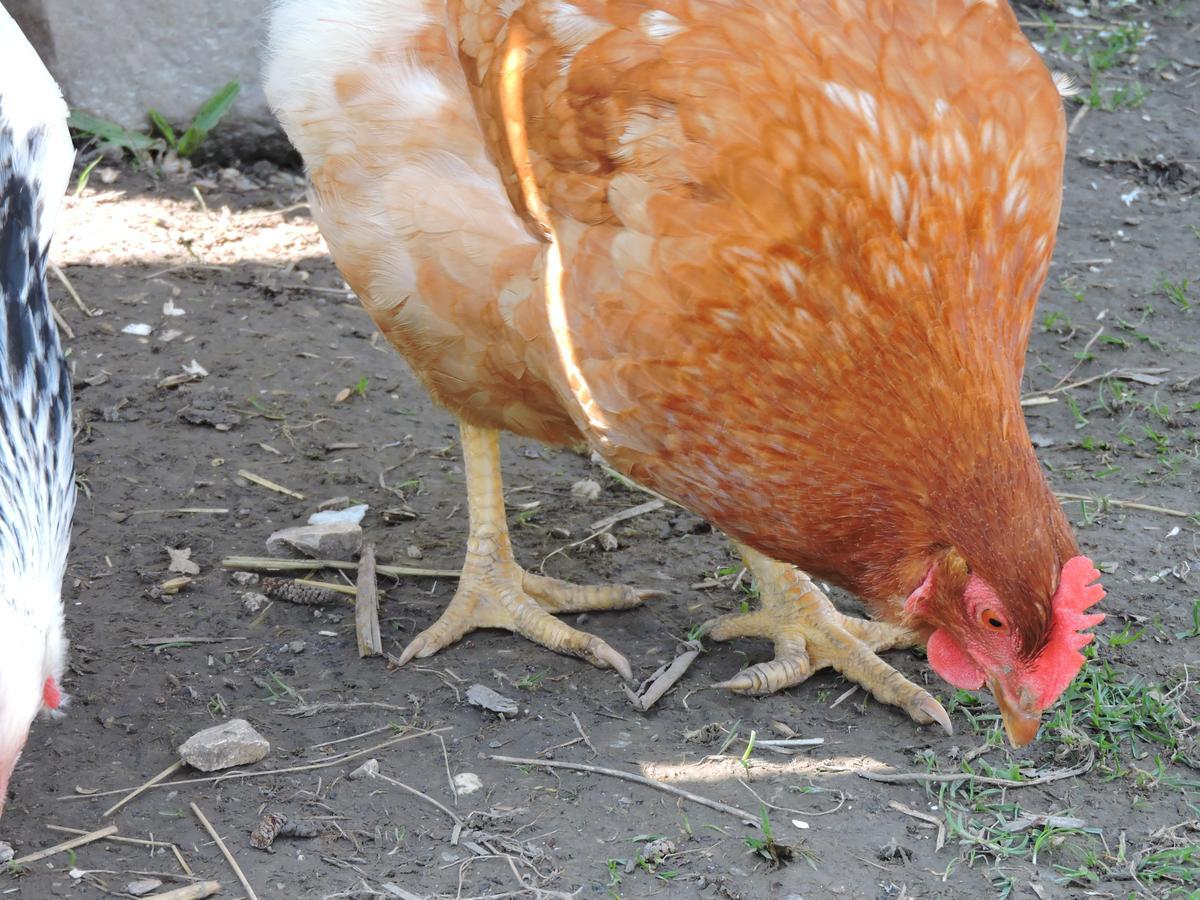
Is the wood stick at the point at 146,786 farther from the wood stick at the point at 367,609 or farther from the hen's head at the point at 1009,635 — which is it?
the hen's head at the point at 1009,635

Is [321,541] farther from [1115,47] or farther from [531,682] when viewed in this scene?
[1115,47]

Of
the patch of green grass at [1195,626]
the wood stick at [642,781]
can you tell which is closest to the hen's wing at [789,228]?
the wood stick at [642,781]

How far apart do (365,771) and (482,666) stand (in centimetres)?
50

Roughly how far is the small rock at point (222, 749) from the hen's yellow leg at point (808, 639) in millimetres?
1107

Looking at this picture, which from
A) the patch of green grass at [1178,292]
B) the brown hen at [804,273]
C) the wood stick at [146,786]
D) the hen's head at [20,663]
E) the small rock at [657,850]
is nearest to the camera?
the hen's head at [20,663]

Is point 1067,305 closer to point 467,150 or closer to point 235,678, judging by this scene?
point 467,150

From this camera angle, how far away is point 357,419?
4.25 meters

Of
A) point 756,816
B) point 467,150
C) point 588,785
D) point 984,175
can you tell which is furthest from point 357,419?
point 984,175

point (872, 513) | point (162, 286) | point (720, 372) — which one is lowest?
point (162, 286)

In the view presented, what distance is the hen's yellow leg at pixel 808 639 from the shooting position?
314cm

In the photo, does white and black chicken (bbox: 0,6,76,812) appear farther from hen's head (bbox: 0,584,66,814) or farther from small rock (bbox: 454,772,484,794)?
small rock (bbox: 454,772,484,794)

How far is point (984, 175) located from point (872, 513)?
2.23 ft

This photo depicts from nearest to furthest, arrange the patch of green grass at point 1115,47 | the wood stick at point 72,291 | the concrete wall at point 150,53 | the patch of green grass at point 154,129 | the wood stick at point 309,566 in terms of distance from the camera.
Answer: the wood stick at point 309,566
the wood stick at point 72,291
the concrete wall at point 150,53
the patch of green grass at point 154,129
the patch of green grass at point 1115,47

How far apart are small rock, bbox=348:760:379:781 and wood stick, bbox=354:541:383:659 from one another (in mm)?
447
